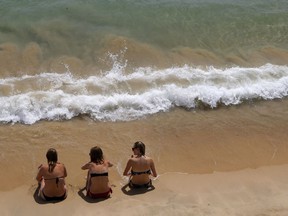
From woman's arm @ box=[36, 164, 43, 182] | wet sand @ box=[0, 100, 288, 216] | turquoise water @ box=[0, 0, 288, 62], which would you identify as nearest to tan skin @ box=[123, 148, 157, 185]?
wet sand @ box=[0, 100, 288, 216]

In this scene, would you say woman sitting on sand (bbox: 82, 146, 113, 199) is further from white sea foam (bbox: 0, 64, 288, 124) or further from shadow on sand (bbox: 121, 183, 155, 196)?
white sea foam (bbox: 0, 64, 288, 124)

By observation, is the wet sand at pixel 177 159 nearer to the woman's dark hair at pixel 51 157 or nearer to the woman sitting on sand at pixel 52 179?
the woman sitting on sand at pixel 52 179

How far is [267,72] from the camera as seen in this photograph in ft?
35.2

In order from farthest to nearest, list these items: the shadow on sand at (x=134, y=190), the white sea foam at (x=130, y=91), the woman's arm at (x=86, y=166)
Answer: the white sea foam at (x=130, y=91) < the shadow on sand at (x=134, y=190) < the woman's arm at (x=86, y=166)

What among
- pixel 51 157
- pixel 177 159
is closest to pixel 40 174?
pixel 51 157

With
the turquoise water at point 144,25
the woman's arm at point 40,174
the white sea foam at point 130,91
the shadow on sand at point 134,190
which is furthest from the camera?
the turquoise water at point 144,25

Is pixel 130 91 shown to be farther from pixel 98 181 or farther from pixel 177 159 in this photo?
pixel 98 181

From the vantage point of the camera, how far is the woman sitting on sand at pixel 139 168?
6.97m

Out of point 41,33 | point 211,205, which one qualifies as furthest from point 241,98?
point 41,33

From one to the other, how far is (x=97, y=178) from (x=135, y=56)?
4.85m

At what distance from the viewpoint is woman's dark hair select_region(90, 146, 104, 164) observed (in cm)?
676

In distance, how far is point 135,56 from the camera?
10969 millimetres

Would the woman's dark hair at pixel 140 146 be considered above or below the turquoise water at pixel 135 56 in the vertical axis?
below

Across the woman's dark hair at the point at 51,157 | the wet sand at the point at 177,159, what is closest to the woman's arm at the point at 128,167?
the wet sand at the point at 177,159
